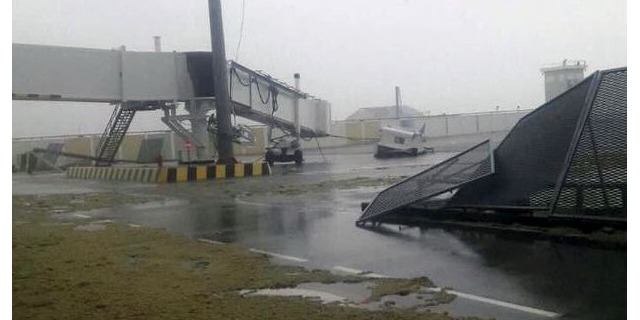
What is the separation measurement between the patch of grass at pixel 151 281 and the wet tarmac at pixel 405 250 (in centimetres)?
40

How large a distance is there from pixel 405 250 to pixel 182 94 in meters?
12.9

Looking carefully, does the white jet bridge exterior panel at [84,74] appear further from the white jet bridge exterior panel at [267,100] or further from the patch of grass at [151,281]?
the patch of grass at [151,281]

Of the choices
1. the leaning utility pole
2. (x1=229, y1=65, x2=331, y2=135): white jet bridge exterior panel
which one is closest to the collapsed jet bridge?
the leaning utility pole

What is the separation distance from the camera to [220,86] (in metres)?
16.5

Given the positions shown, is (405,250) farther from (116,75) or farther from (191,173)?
(116,75)

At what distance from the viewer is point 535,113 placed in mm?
6172

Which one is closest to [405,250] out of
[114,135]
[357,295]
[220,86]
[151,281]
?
[357,295]

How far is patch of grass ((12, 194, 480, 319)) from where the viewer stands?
3.91 m

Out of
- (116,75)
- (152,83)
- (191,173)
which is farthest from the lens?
(152,83)

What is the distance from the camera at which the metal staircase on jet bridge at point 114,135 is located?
1617cm

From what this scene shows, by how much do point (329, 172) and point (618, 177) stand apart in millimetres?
11738

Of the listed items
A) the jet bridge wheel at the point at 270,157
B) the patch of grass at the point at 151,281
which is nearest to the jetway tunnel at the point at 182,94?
the jet bridge wheel at the point at 270,157

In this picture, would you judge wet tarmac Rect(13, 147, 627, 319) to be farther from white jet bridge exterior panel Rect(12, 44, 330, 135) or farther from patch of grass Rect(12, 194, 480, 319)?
white jet bridge exterior panel Rect(12, 44, 330, 135)

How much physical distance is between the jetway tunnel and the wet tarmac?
5.04m
